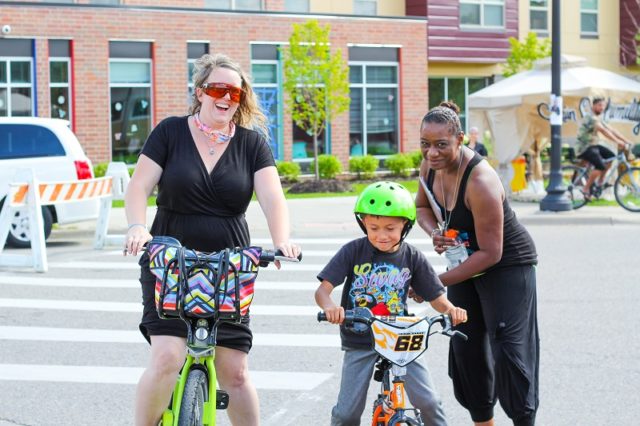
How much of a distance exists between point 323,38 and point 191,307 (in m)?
25.7

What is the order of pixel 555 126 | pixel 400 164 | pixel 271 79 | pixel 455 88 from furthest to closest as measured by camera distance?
pixel 455 88, pixel 400 164, pixel 271 79, pixel 555 126

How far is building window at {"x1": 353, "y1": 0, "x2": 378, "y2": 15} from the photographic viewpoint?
37344 mm

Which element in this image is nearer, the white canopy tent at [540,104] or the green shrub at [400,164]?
the white canopy tent at [540,104]

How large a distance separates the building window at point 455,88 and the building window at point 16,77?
15.3 meters

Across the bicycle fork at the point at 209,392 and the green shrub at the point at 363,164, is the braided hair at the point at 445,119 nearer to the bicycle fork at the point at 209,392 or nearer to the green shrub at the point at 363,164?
the bicycle fork at the point at 209,392

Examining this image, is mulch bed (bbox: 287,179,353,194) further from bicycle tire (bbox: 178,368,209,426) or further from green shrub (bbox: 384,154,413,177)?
bicycle tire (bbox: 178,368,209,426)

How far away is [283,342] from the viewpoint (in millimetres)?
9359

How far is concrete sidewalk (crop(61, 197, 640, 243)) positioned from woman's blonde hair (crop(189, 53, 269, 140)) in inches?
519

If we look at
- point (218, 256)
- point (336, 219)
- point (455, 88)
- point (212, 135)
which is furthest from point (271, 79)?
point (218, 256)

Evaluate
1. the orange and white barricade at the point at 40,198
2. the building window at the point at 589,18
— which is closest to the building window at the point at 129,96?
the orange and white barricade at the point at 40,198

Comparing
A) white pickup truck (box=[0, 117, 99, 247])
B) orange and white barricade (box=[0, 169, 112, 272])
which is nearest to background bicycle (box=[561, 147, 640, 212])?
white pickup truck (box=[0, 117, 99, 247])

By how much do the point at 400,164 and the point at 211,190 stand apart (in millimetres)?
27443

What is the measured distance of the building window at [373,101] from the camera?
34.0 m

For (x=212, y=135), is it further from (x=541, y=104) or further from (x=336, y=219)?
(x=541, y=104)
